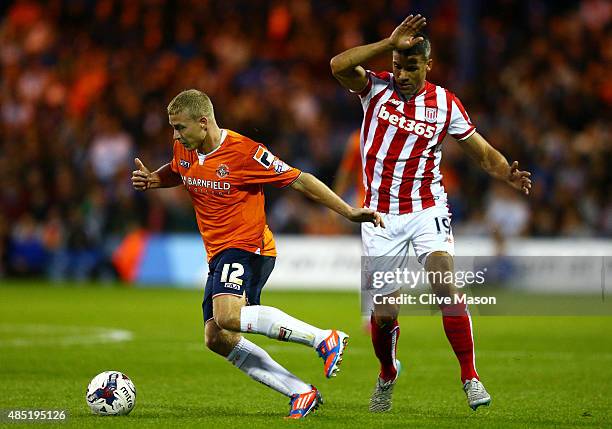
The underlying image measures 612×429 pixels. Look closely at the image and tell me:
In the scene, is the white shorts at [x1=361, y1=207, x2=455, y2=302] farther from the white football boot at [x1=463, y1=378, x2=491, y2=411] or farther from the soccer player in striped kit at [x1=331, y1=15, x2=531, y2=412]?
the white football boot at [x1=463, y1=378, x2=491, y2=411]

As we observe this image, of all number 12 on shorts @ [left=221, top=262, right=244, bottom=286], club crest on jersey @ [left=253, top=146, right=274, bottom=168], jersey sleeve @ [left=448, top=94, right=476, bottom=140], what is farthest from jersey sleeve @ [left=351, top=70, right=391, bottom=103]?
number 12 on shorts @ [left=221, top=262, right=244, bottom=286]

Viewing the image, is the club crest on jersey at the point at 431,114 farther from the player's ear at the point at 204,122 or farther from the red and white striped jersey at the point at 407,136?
the player's ear at the point at 204,122

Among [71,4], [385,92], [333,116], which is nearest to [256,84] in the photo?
[333,116]

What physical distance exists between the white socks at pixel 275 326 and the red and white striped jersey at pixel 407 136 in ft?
4.54

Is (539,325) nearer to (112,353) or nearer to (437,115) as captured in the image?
(112,353)

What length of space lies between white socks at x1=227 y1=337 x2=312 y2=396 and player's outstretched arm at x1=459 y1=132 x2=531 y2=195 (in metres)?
2.06

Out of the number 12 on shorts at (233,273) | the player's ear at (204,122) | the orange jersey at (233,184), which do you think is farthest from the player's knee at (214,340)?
the player's ear at (204,122)

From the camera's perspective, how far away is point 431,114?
796 centimetres

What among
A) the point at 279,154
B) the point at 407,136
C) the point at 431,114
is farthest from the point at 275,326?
the point at 279,154

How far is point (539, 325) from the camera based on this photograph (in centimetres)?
1476

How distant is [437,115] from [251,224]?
5.06ft

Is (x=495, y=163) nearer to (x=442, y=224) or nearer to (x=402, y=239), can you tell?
(x=442, y=224)

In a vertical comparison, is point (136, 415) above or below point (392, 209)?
below

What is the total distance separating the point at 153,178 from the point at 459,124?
215 centimetres
